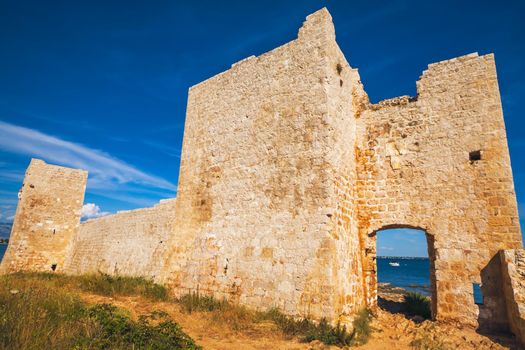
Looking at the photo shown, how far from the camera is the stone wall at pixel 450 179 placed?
20.8 feet

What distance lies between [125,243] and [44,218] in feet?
23.2

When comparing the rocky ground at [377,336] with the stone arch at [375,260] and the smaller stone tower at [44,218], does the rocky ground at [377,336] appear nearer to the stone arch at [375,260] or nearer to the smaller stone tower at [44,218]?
the stone arch at [375,260]

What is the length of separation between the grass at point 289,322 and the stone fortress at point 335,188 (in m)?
0.21

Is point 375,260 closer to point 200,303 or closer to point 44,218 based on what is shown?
point 200,303

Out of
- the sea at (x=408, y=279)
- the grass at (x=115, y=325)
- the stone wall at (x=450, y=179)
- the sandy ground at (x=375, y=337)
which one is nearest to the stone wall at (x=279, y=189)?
the grass at (x=115, y=325)

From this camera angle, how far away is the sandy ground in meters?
5.24

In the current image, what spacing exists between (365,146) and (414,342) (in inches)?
175

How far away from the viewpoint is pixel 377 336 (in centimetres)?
598

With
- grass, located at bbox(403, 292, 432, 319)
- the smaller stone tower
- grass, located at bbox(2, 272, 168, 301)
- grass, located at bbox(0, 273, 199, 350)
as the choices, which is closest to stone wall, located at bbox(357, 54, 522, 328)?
grass, located at bbox(403, 292, 432, 319)

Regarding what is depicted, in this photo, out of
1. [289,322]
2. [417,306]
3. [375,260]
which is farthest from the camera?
[417,306]

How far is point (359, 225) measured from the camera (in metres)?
7.71

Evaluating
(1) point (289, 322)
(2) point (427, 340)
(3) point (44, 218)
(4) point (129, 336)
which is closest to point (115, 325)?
(4) point (129, 336)

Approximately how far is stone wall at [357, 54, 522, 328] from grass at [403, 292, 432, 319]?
1290 mm

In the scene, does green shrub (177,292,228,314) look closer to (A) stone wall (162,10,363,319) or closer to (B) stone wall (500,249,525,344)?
(A) stone wall (162,10,363,319)
